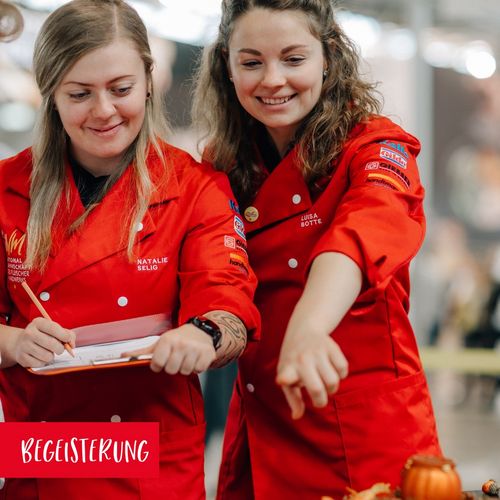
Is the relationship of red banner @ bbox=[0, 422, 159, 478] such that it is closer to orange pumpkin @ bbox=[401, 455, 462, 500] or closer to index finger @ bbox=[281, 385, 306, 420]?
index finger @ bbox=[281, 385, 306, 420]

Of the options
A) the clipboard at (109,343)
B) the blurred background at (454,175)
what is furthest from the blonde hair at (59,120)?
the blurred background at (454,175)

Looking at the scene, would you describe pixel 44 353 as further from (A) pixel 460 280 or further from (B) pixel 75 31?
(A) pixel 460 280

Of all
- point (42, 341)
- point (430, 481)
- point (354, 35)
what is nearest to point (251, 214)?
point (42, 341)

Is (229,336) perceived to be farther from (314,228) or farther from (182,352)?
(314,228)

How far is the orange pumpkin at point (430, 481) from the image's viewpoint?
127 centimetres

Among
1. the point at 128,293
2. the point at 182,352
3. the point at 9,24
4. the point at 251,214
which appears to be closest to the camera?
the point at 182,352

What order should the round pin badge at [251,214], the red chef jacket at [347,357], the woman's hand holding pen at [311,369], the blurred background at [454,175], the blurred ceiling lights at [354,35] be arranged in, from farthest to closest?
1. the blurred background at [454,175]
2. the blurred ceiling lights at [354,35]
3. the round pin badge at [251,214]
4. the red chef jacket at [347,357]
5. the woman's hand holding pen at [311,369]

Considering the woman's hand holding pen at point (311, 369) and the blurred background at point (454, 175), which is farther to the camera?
the blurred background at point (454, 175)

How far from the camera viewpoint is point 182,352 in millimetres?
1510

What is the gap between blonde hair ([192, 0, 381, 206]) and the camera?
1867 millimetres

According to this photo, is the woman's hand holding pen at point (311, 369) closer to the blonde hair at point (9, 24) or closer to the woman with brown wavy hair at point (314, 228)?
the woman with brown wavy hair at point (314, 228)

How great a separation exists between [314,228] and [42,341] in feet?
2.03

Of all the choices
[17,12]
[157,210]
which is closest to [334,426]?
[157,210]

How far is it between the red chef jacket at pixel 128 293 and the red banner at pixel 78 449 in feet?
0.74
